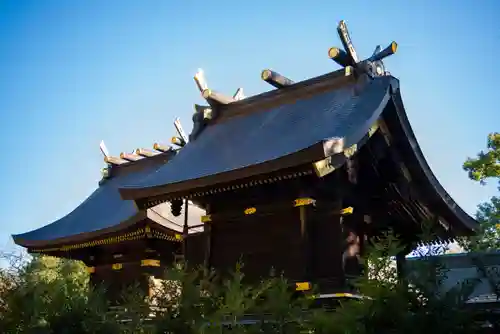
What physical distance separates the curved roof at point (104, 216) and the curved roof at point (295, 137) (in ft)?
5.44

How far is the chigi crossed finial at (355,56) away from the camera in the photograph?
A: 345 inches

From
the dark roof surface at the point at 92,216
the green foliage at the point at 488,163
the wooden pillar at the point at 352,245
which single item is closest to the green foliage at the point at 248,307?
the wooden pillar at the point at 352,245

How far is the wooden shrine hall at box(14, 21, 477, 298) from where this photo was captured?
777 cm

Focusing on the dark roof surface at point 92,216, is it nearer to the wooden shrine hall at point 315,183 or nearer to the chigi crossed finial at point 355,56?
the wooden shrine hall at point 315,183

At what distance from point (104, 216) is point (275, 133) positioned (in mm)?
6550

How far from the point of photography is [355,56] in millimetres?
9344

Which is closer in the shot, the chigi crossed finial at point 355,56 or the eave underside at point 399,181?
the eave underside at point 399,181

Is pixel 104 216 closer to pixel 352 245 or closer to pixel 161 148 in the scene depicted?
pixel 161 148

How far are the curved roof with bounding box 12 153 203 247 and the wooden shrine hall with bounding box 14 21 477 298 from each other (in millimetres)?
114

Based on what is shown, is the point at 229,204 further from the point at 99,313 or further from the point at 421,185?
the point at 421,185

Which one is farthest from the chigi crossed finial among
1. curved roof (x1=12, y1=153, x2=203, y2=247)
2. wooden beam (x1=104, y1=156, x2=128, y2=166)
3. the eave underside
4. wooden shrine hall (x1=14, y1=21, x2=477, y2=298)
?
wooden beam (x1=104, y1=156, x2=128, y2=166)

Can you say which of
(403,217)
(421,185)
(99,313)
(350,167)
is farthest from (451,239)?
(99,313)

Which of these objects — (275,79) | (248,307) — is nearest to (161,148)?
(275,79)

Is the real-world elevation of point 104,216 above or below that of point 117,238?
above
